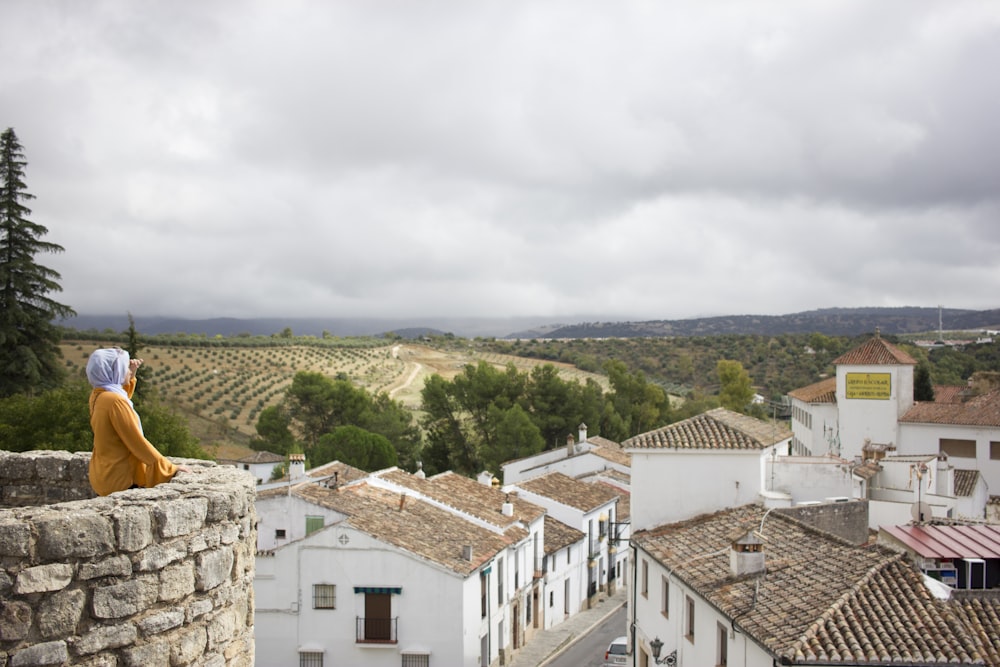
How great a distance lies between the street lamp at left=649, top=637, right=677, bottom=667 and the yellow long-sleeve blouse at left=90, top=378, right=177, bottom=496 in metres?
12.9

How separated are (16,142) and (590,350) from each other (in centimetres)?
8509

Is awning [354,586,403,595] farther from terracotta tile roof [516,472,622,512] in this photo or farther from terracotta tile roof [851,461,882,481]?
terracotta tile roof [516,472,622,512]

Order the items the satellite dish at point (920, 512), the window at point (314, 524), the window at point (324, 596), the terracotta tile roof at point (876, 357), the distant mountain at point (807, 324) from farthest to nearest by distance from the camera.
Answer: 1. the distant mountain at point (807, 324)
2. the terracotta tile roof at point (876, 357)
3. the window at point (314, 524)
4. the window at point (324, 596)
5. the satellite dish at point (920, 512)

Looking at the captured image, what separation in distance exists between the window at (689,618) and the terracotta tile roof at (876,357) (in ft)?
84.2

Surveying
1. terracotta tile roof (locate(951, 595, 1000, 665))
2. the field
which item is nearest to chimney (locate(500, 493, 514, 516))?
the field

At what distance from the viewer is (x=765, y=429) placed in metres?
21.9

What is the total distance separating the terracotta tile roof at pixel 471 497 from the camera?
29203 millimetres

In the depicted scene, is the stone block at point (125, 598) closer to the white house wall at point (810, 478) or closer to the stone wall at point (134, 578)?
the stone wall at point (134, 578)

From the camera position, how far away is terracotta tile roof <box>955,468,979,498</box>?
93.5ft

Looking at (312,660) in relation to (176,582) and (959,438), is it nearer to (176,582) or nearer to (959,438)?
(176,582)

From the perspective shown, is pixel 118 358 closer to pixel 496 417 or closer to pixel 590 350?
pixel 496 417

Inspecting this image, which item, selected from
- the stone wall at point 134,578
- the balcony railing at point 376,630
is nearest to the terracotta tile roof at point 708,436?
the balcony railing at point 376,630

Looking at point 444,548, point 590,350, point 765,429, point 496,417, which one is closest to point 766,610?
point 765,429

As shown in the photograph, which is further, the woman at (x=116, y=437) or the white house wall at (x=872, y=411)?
the white house wall at (x=872, y=411)
